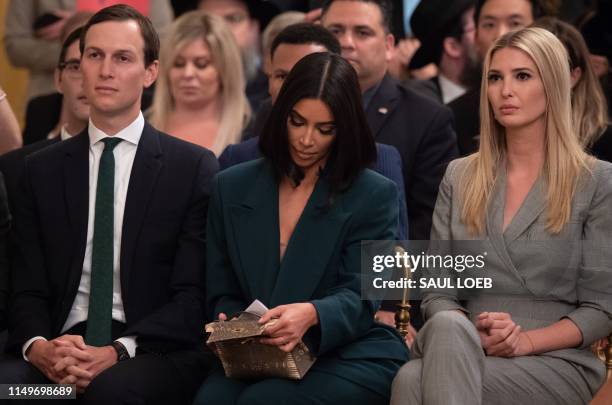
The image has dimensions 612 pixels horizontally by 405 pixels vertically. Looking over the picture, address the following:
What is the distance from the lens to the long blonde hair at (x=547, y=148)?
14.4 ft

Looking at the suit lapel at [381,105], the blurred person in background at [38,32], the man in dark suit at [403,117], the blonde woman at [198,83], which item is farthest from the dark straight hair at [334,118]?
the blurred person in background at [38,32]

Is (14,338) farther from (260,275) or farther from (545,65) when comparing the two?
(545,65)

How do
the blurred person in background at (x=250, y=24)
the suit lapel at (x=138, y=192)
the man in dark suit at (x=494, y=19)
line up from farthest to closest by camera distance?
the blurred person in background at (x=250, y=24) < the man in dark suit at (x=494, y=19) < the suit lapel at (x=138, y=192)

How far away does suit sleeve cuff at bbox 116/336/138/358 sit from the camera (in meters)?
4.36

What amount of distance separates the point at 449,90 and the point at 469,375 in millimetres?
3270

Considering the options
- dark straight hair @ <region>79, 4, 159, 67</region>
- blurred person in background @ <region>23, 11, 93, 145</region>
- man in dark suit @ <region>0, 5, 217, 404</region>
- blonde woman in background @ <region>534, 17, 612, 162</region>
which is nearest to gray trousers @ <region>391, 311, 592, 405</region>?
man in dark suit @ <region>0, 5, 217, 404</region>

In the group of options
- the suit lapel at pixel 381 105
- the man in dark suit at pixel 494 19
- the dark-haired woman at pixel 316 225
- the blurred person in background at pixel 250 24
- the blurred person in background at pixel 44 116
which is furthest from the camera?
the blurred person in background at pixel 250 24

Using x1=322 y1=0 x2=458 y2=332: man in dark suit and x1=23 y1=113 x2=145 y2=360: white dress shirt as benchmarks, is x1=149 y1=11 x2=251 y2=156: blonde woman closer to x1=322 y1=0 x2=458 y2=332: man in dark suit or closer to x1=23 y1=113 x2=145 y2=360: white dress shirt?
x1=322 y1=0 x2=458 y2=332: man in dark suit

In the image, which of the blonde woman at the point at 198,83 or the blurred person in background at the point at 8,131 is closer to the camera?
the blurred person in background at the point at 8,131

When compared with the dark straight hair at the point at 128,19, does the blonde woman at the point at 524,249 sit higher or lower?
lower

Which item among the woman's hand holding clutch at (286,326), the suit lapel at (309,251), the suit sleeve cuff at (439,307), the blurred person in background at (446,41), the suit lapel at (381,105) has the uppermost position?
the blurred person in background at (446,41)

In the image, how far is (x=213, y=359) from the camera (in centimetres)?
453

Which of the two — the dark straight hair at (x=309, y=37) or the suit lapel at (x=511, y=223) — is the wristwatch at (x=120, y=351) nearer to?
the suit lapel at (x=511, y=223)

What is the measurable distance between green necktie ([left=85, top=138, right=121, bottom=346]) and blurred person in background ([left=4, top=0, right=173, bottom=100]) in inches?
123
